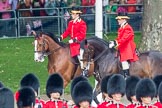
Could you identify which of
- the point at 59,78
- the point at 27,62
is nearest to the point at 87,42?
the point at 59,78

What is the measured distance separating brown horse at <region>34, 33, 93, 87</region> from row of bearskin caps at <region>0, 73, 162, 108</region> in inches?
134

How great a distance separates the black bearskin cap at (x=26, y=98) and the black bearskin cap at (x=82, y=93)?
0.69m

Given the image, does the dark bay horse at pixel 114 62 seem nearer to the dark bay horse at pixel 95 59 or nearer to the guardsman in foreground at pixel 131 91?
the dark bay horse at pixel 95 59

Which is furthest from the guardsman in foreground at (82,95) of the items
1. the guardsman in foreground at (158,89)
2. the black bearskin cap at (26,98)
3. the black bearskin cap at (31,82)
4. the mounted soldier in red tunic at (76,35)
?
the mounted soldier in red tunic at (76,35)

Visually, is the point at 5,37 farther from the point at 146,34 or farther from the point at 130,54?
the point at 130,54

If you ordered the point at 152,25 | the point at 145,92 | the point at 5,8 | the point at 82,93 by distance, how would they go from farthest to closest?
the point at 5,8 → the point at 152,25 → the point at 145,92 → the point at 82,93

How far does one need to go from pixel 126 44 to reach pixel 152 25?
4.62 m

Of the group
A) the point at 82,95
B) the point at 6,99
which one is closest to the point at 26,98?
the point at 6,99

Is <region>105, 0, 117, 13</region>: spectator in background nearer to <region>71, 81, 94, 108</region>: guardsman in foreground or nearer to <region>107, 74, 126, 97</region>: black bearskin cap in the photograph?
<region>107, 74, 126, 97</region>: black bearskin cap

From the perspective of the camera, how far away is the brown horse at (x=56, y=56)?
65.0 feet

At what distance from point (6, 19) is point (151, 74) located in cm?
1114

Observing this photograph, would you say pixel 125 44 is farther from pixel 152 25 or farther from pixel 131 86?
pixel 152 25

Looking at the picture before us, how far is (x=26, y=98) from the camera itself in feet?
45.4

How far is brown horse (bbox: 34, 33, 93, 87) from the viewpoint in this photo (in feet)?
65.0
